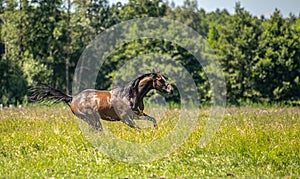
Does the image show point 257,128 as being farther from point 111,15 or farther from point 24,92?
point 111,15

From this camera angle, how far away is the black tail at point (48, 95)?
1386cm

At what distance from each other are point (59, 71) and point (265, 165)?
43547 millimetres

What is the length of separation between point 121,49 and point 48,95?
36101mm

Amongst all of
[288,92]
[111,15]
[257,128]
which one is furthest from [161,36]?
[257,128]

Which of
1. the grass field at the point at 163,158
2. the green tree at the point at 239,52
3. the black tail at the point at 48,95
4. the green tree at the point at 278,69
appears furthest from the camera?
the green tree at the point at 239,52

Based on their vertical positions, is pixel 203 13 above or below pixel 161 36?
above

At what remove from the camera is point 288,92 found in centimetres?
4462

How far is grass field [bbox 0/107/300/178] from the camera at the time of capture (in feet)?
31.1

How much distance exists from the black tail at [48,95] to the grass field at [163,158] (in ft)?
2.77

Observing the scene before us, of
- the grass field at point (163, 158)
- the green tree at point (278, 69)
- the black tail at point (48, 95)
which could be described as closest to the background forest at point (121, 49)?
the green tree at point (278, 69)

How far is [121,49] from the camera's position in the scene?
49969 mm

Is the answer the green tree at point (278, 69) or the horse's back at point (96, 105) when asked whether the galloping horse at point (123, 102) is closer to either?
the horse's back at point (96, 105)

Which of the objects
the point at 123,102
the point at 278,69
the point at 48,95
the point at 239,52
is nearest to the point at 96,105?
the point at 123,102

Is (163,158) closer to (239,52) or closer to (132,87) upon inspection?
(132,87)
